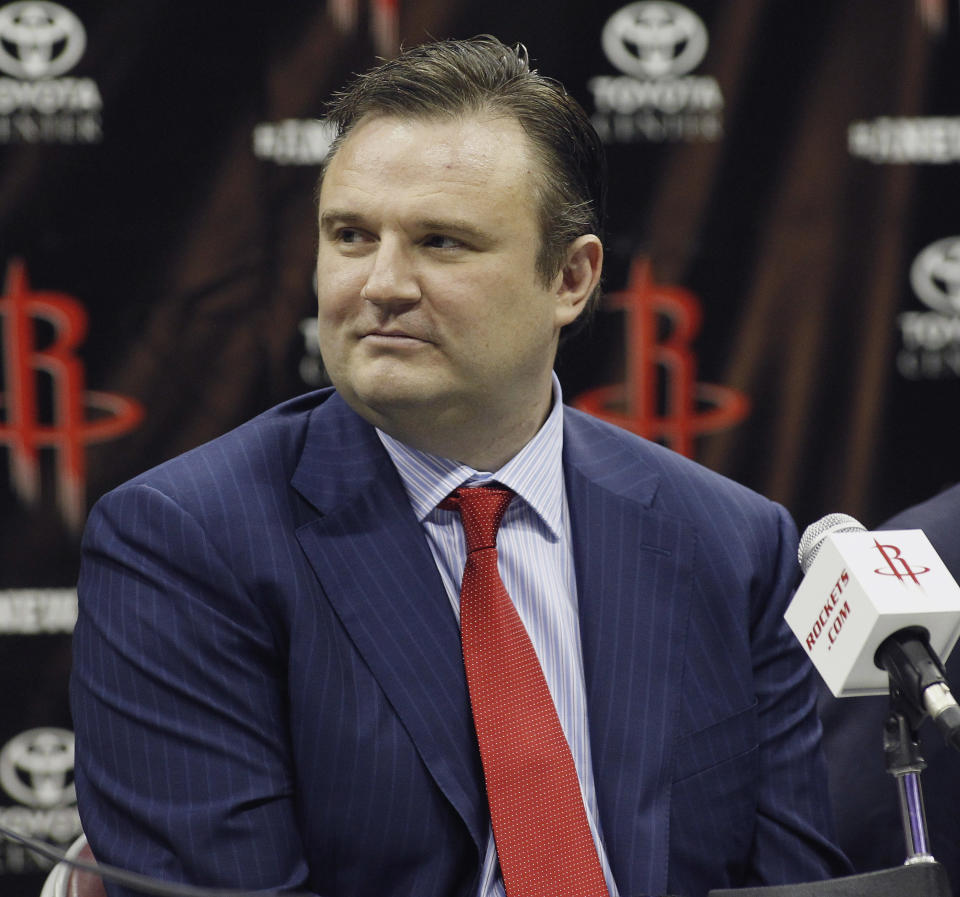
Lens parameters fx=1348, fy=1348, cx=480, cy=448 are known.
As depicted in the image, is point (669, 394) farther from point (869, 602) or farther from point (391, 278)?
point (869, 602)

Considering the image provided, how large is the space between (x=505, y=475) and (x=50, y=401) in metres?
1.63

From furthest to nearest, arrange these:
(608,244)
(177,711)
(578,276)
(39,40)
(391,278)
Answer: (608,244)
(39,40)
(578,276)
(391,278)
(177,711)

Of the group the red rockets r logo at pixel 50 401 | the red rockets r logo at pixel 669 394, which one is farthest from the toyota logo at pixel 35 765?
the red rockets r logo at pixel 669 394

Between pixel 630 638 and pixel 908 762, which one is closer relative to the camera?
pixel 908 762

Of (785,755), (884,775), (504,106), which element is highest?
(504,106)

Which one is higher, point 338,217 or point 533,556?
point 338,217

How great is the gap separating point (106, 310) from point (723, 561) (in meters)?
1.77

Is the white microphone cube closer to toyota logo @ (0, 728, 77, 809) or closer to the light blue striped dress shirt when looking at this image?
the light blue striped dress shirt

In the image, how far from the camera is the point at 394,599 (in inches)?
70.4

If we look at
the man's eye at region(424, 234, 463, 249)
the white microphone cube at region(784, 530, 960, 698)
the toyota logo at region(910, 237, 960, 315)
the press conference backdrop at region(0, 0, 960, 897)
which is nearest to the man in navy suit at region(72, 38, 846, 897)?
the man's eye at region(424, 234, 463, 249)

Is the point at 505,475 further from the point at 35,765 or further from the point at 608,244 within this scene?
the point at 35,765

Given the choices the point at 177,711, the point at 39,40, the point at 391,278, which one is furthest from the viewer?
the point at 39,40

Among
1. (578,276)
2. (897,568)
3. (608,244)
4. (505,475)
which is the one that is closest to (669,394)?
(608,244)

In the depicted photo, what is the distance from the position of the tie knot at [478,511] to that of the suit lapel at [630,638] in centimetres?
16
